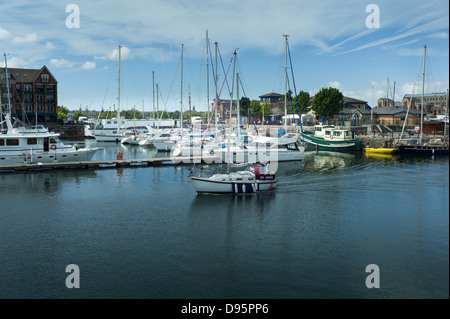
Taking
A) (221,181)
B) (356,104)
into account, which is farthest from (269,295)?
(356,104)

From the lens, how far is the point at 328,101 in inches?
5015

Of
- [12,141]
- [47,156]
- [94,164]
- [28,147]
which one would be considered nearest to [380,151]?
[94,164]

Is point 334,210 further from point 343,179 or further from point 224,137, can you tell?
point 224,137

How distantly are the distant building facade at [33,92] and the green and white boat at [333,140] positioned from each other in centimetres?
8489

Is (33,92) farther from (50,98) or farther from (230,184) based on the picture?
(230,184)

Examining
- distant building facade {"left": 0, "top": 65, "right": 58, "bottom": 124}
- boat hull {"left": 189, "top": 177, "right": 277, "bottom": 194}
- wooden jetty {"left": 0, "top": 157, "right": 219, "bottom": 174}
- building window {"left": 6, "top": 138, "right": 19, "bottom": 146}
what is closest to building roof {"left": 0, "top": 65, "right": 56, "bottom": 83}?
distant building facade {"left": 0, "top": 65, "right": 58, "bottom": 124}

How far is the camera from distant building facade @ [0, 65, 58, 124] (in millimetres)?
122750

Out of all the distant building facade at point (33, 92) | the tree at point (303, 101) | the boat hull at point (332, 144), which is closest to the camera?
the boat hull at point (332, 144)

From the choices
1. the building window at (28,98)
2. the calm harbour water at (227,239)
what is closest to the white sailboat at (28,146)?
the calm harbour water at (227,239)

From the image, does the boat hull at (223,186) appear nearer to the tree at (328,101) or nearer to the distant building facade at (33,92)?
the tree at (328,101)

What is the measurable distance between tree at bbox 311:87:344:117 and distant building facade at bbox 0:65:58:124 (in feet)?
286

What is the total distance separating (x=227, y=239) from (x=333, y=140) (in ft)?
208

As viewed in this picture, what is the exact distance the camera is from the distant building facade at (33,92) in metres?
123

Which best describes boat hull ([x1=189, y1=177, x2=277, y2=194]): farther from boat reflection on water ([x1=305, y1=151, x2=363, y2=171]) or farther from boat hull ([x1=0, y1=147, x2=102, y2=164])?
boat hull ([x1=0, y1=147, x2=102, y2=164])
